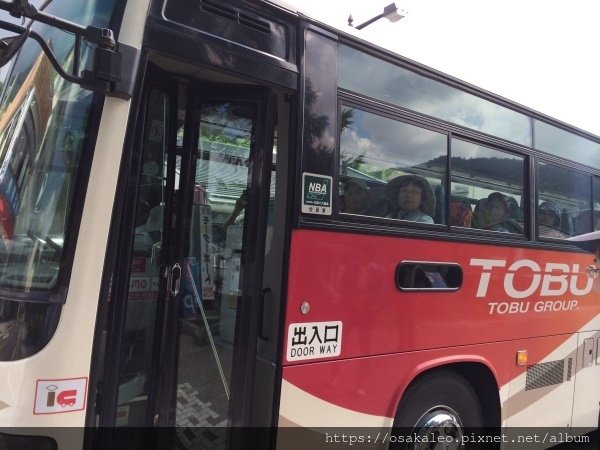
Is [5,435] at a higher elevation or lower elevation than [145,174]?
lower

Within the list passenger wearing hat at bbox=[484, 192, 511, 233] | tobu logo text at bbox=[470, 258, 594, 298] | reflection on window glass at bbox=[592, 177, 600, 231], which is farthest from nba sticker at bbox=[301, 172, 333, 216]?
reflection on window glass at bbox=[592, 177, 600, 231]

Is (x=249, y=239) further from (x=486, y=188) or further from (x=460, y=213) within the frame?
(x=486, y=188)

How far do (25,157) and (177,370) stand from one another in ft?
4.25

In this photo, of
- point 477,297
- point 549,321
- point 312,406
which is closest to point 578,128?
point 549,321

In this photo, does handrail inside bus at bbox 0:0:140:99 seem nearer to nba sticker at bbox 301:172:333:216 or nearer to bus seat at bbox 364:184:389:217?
nba sticker at bbox 301:172:333:216

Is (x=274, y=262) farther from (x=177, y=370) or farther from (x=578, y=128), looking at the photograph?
(x=578, y=128)

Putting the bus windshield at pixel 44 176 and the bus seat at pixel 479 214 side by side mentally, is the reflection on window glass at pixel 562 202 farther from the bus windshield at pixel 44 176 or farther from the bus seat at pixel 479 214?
the bus windshield at pixel 44 176

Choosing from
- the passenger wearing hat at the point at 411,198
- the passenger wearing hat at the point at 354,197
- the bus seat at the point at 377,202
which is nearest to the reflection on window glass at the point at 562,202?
the passenger wearing hat at the point at 411,198

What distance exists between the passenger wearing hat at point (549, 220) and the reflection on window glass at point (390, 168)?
1.10 metres

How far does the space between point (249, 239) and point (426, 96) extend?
57.8 inches

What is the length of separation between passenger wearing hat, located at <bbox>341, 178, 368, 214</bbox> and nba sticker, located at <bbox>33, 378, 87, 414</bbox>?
4.89 feet

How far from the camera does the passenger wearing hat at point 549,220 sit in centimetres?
374

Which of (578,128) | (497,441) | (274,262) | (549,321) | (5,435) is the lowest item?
(497,441)

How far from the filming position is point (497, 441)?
343 cm
